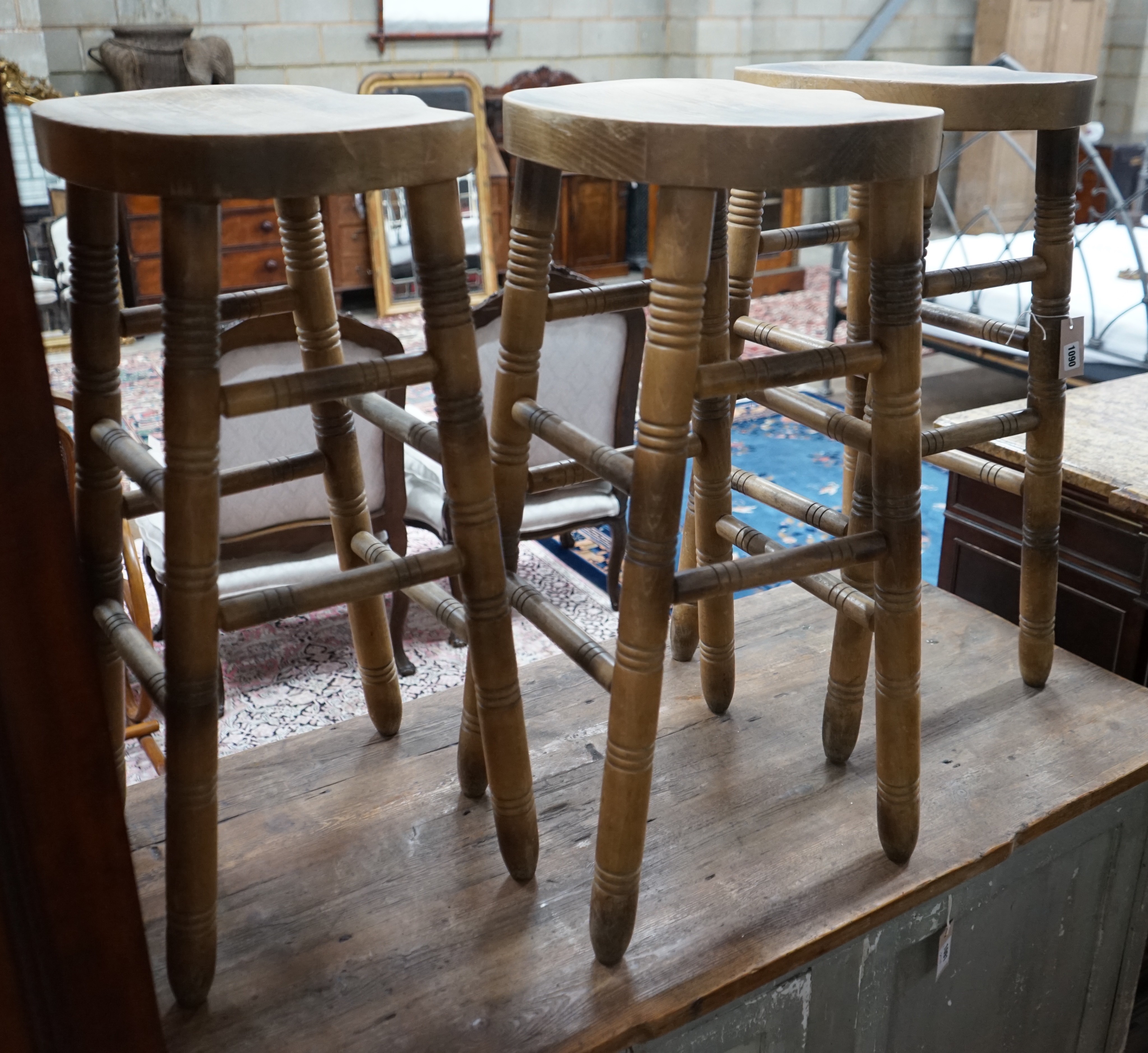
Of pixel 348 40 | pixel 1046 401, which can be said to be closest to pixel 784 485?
pixel 1046 401

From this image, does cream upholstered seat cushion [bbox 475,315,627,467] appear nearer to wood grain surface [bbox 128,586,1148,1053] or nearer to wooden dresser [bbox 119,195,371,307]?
wood grain surface [bbox 128,586,1148,1053]

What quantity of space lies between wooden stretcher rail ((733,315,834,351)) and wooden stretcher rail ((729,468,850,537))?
16cm

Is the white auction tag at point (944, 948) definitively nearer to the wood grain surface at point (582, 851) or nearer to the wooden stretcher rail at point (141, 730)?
the wood grain surface at point (582, 851)

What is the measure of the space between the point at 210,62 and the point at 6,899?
6.06 meters

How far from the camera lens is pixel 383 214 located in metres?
6.53

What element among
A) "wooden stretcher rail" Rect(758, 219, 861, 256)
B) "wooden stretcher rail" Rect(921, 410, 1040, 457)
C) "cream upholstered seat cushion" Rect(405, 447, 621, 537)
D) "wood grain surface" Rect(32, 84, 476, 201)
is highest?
"wood grain surface" Rect(32, 84, 476, 201)

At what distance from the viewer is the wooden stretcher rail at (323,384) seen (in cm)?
90

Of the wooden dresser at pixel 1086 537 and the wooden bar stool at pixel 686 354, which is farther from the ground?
the wooden bar stool at pixel 686 354

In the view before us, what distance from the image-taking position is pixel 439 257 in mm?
948

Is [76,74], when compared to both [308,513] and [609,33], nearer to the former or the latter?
[609,33]

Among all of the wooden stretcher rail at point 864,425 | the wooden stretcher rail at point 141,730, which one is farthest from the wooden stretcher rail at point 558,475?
the wooden stretcher rail at point 141,730

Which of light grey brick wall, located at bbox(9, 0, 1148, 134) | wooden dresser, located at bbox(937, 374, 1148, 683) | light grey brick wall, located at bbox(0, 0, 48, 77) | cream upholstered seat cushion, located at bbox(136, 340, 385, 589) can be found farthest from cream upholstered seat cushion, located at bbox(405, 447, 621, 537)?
light grey brick wall, located at bbox(9, 0, 1148, 134)

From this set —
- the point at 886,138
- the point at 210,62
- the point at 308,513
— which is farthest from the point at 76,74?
the point at 886,138

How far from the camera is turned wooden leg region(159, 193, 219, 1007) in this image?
855 millimetres
